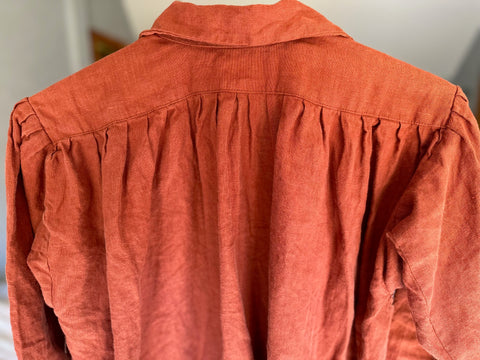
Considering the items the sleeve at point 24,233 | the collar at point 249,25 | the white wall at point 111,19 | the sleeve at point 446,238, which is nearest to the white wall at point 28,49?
the white wall at point 111,19

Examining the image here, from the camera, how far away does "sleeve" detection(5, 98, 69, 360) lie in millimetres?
497

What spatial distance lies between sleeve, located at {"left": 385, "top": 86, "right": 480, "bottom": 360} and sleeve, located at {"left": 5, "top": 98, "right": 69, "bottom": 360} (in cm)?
53

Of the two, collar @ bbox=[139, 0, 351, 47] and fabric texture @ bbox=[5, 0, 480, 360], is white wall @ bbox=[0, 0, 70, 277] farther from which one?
collar @ bbox=[139, 0, 351, 47]

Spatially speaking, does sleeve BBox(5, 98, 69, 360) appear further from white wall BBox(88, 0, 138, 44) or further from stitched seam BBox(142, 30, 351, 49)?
white wall BBox(88, 0, 138, 44)

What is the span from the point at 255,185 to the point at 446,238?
288 millimetres

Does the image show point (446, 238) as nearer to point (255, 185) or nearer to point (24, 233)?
point (255, 185)

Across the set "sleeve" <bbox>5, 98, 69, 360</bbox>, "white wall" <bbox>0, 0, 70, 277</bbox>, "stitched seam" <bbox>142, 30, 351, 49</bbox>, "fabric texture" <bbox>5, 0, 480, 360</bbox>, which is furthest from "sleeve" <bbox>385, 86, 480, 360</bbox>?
"white wall" <bbox>0, 0, 70, 277</bbox>

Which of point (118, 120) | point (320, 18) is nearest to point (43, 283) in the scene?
point (118, 120)

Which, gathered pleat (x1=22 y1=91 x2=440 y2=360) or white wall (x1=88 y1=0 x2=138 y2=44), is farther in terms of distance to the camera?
white wall (x1=88 y1=0 x2=138 y2=44)

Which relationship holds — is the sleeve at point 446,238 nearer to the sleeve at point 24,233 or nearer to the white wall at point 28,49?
the sleeve at point 24,233

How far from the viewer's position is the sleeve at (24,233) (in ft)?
1.63

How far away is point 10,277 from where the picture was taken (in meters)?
0.54

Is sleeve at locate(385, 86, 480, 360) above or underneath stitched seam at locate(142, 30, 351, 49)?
underneath

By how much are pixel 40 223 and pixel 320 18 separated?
1.69ft
